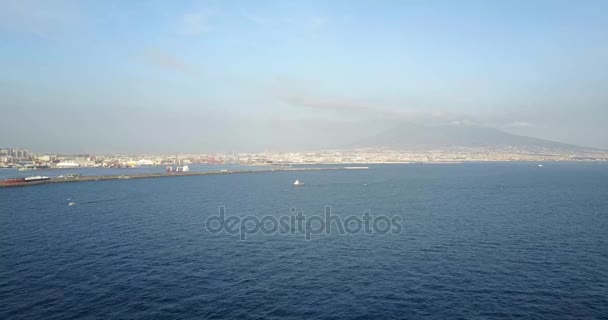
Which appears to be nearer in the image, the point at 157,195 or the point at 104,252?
the point at 104,252

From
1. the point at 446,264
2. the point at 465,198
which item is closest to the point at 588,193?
the point at 465,198

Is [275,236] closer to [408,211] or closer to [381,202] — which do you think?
[408,211]

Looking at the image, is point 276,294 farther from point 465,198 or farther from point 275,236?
point 465,198

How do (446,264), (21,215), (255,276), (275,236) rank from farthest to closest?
(21,215) < (275,236) < (446,264) < (255,276)

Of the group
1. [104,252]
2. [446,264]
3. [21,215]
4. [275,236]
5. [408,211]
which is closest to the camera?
Answer: [446,264]

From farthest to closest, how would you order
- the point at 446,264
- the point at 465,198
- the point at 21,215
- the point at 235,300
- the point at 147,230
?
1. the point at 465,198
2. the point at 21,215
3. the point at 147,230
4. the point at 446,264
5. the point at 235,300

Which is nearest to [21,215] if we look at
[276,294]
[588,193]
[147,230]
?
[147,230]
